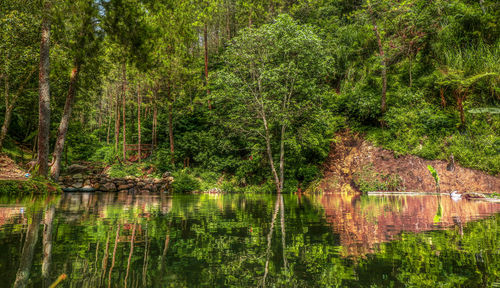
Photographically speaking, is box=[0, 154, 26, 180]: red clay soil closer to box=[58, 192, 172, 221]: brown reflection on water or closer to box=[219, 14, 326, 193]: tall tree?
box=[58, 192, 172, 221]: brown reflection on water

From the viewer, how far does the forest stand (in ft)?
29.6

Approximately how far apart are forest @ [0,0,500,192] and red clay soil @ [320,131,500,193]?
1.56 feet

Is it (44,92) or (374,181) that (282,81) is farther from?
(44,92)

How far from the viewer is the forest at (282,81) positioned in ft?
29.6

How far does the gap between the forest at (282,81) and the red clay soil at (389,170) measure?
47cm

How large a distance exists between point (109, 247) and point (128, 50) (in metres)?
6.98

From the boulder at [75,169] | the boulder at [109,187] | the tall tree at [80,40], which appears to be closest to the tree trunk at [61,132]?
the tall tree at [80,40]

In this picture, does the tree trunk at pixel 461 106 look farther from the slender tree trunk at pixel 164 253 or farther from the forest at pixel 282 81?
the slender tree trunk at pixel 164 253

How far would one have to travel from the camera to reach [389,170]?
1345 centimetres

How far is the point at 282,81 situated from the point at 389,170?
24.8 feet

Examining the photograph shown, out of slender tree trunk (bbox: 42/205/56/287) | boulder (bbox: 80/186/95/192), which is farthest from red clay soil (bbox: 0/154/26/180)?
slender tree trunk (bbox: 42/205/56/287)

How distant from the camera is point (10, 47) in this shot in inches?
472

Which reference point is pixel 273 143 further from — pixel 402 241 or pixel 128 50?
pixel 402 241

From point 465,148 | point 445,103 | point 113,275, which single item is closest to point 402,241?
point 113,275
